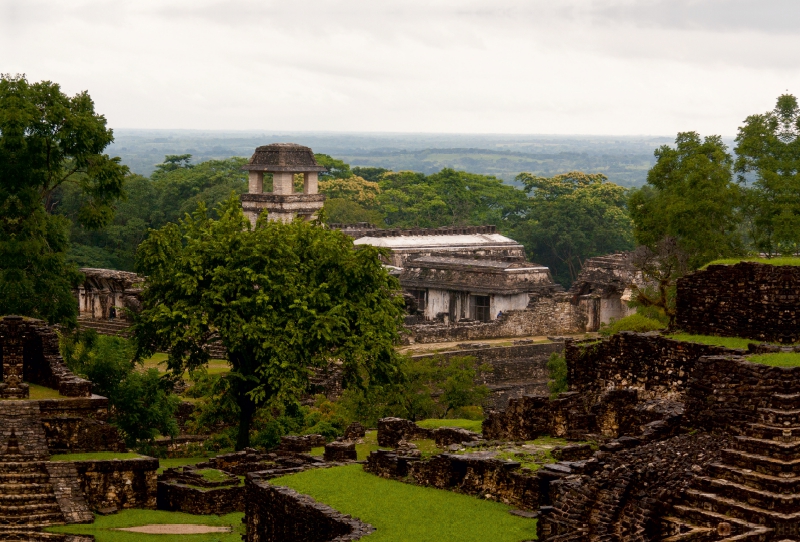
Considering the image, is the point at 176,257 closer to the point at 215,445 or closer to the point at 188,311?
the point at 188,311

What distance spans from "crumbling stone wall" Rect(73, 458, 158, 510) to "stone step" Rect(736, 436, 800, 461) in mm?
13378

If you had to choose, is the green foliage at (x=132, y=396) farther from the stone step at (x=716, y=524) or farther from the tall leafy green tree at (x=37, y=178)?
the stone step at (x=716, y=524)

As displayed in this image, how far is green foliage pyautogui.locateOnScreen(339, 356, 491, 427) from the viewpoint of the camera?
32562 millimetres

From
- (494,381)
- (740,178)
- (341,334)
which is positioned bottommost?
(494,381)

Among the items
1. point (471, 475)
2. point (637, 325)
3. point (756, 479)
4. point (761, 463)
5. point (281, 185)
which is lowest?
point (471, 475)

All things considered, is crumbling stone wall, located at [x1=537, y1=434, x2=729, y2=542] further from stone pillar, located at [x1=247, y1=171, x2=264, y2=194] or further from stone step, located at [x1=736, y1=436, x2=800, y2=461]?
stone pillar, located at [x1=247, y1=171, x2=264, y2=194]

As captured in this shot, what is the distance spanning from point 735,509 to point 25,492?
44.7ft

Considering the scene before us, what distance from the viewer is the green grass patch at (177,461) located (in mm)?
28658

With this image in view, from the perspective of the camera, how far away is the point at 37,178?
34750 millimetres

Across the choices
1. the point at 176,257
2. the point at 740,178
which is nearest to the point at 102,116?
the point at 176,257

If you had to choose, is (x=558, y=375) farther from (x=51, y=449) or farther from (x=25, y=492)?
(x=25, y=492)

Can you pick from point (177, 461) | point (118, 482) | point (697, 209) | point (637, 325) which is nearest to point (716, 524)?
point (118, 482)

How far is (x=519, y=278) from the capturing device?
52.2 meters

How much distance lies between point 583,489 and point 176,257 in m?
17.1
